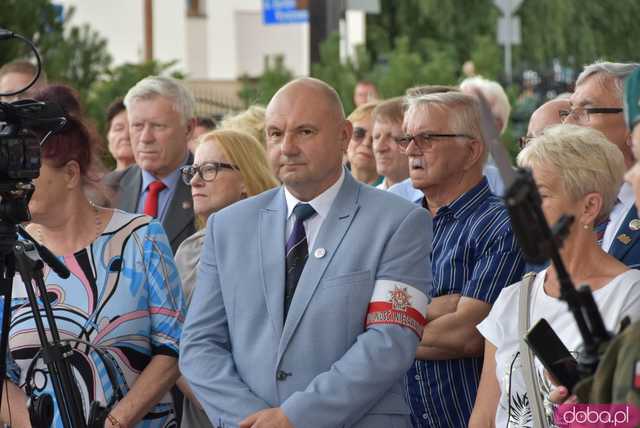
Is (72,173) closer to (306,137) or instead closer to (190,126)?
(306,137)

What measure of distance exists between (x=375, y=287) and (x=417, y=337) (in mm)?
241

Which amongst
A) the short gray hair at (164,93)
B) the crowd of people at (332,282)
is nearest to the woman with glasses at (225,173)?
the crowd of people at (332,282)

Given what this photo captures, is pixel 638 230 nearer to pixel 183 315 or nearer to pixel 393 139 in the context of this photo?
pixel 183 315

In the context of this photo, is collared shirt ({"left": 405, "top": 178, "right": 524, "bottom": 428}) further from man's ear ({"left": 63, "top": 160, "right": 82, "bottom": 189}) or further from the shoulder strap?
man's ear ({"left": 63, "top": 160, "right": 82, "bottom": 189})

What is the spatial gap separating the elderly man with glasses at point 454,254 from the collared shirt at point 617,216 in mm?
371

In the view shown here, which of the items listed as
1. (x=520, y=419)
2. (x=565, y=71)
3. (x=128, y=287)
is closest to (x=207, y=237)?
(x=128, y=287)

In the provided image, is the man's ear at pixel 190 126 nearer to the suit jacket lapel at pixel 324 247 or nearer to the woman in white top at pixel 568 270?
the suit jacket lapel at pixel 324 247

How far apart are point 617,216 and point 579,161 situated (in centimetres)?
93

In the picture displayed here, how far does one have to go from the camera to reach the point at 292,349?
4633 millimetres

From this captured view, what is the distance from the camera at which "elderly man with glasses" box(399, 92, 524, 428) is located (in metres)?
5.23

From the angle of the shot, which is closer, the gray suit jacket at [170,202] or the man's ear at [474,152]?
the man's ear at [474,152]

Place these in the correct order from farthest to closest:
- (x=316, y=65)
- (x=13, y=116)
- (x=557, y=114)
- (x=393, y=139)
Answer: (x=316, y=65), (x=393, y=139), (x=557, y=114), (x=13, y=116)

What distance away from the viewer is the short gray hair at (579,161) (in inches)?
178

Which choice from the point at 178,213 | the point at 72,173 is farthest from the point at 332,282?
the point at 178,213
